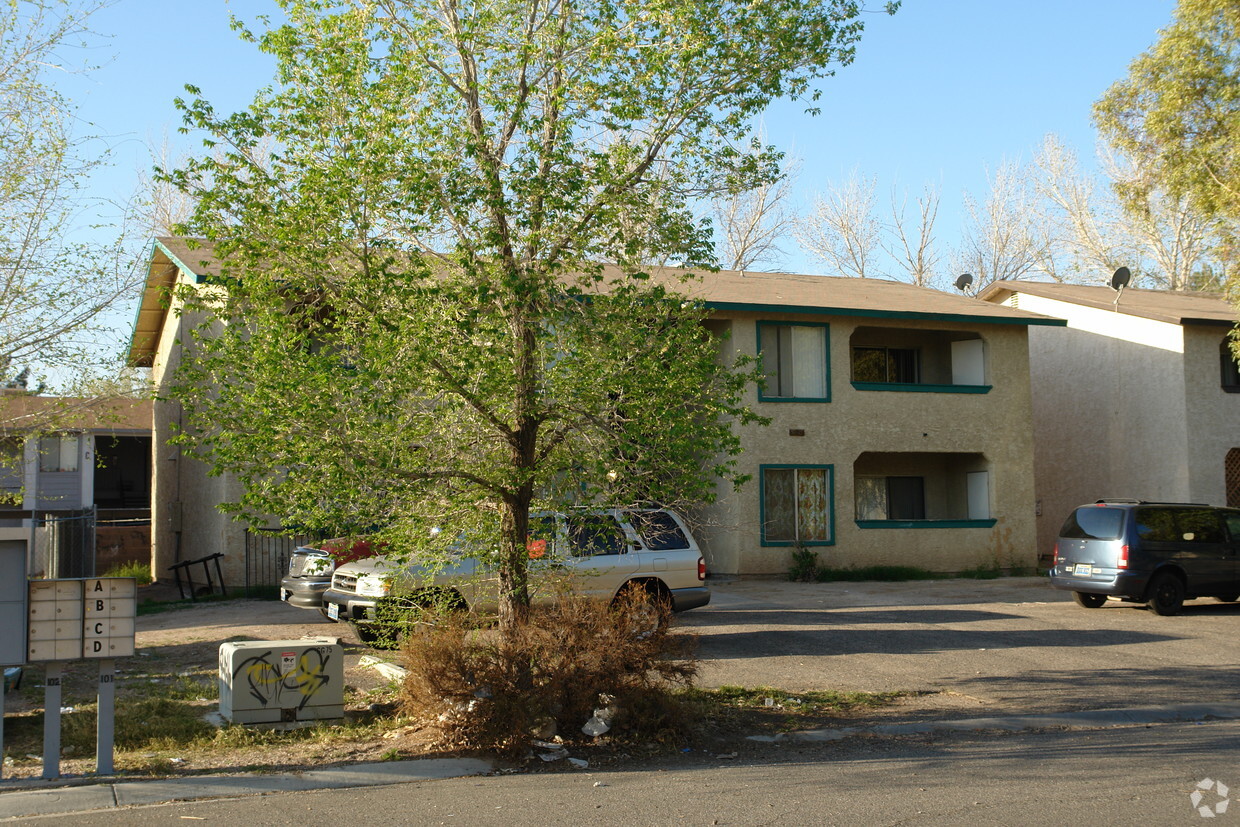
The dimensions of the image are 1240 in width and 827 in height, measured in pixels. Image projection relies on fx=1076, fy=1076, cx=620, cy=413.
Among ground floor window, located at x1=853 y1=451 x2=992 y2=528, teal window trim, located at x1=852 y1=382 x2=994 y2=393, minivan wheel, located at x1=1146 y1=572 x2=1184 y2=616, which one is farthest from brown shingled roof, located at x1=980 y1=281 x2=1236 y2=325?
minivan wheel, located at x1=1146 y1=572 x2=1184 y2=616

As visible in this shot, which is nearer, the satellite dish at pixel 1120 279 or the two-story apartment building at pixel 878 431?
the two-story apartment building at pixel 878 431

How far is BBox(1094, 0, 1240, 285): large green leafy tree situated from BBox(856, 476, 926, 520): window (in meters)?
A: 9.11

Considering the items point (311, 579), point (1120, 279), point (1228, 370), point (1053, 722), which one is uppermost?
point (1120, 279)

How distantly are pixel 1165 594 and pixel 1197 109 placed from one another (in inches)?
311

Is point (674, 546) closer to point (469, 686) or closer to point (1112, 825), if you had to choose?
point (469, 686)

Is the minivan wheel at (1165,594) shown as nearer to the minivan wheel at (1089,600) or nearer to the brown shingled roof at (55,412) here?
the minivan wheel at (1089,600)

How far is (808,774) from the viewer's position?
287 inches

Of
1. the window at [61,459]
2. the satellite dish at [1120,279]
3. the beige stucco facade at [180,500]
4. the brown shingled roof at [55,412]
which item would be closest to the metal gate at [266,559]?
the beige stucco facade at [180,500]

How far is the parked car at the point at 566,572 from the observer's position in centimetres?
908

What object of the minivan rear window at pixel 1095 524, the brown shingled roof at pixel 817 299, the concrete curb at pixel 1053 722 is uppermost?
the brown shingled roof at pixel 817 299

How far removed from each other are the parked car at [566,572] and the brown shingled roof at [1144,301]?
609 inches

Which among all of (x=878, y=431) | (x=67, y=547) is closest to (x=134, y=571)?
(x=67, y=547)

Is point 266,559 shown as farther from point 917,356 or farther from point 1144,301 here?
point 1144,301

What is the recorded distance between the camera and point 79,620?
731 cm
